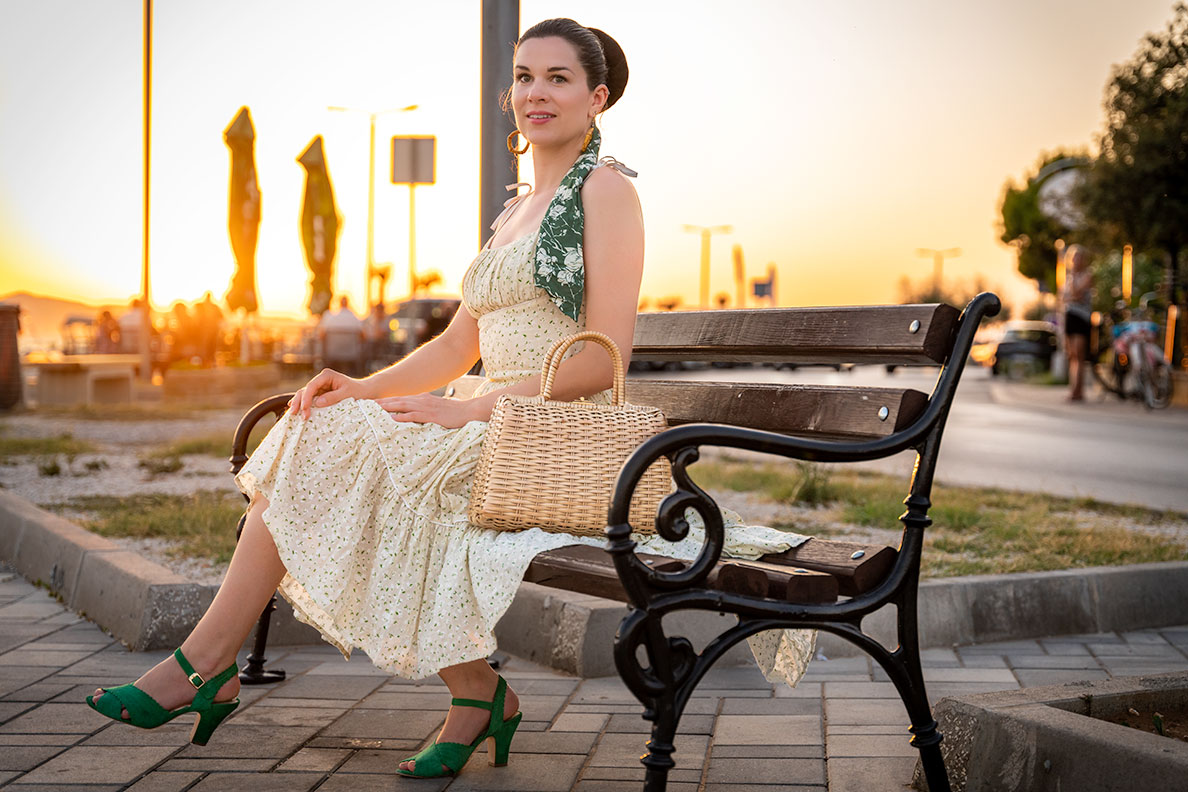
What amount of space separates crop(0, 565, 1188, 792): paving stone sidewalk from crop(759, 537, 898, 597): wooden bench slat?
22.7 inches

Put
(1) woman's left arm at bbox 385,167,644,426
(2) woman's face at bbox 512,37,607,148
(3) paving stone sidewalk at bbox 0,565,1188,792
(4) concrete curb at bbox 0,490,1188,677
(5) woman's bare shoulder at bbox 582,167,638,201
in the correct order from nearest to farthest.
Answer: (3) paving stone sidewalk at bbox 0,565,1188,792 < (1) woman's left arm at bbox 385,167,644,426 < (5) woman's bare shoulder at bbox 582,167,638,201 < (2) woman's face at bbox 512,37,607,148 < (4) concrete curb at bbox 0,490,1188,677

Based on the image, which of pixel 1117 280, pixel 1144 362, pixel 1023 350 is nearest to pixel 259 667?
pixel 1144 362

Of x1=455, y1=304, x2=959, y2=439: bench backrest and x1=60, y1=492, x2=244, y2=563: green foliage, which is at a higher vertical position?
x1=455, y1=304, x2=959, y2=439: bench backrest

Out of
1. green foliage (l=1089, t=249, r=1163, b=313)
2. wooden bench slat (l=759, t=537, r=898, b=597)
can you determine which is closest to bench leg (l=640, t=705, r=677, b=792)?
wooden bench slat (l=759, t=537, r=898, b=597)

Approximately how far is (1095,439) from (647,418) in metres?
12.8

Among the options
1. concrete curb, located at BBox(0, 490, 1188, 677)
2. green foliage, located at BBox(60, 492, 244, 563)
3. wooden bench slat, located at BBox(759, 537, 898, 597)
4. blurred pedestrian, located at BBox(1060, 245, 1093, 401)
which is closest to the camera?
wooden bench slat, located at BBox(759, 537, 898, 597)

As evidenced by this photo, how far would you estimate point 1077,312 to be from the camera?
2044 centimetres

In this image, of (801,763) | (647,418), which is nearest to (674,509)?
(647,418)

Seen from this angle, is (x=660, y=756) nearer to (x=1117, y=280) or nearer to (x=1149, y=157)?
(x=1149, y=157)

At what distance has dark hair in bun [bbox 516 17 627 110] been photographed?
137 inches

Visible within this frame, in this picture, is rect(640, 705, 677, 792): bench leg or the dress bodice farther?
the dress bodice

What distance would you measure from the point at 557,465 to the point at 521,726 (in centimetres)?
106

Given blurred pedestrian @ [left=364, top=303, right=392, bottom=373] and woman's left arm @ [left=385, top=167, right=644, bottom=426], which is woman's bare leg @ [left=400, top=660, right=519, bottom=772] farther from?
blurred pedestrian @ [left=364, top=303, right=392, bottom=373]

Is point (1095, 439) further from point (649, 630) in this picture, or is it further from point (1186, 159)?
point (649, 630)
